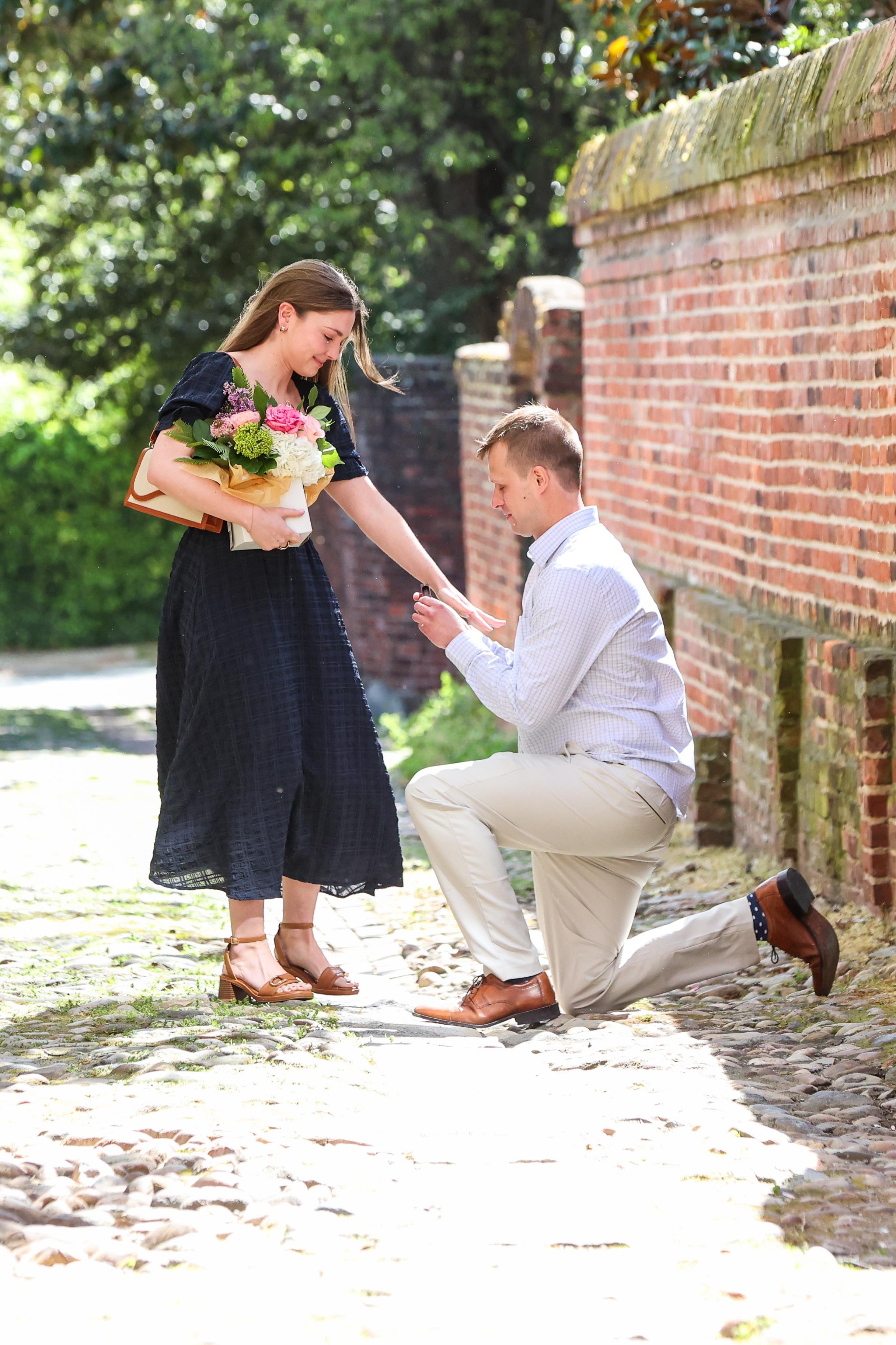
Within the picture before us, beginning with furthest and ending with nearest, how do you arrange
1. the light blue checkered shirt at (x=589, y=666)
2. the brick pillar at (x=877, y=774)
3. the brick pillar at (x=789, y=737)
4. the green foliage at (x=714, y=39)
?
the green foliage at (x=714, y=39), the brick pillar at (x=789, y=737), the brick pillar at (x=877, y=774), the light blue checkered shirt at (x=589, y=666)

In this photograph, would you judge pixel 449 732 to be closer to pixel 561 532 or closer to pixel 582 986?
pixel 582 986

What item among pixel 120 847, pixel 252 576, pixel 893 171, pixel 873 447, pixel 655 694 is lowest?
pixel 120 847

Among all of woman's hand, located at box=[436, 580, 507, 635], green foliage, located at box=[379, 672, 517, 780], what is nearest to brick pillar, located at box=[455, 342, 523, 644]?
green foliage, located at box=[379, 672, 517, 780]

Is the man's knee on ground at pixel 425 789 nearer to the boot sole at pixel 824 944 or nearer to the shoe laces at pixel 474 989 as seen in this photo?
the shoe laces at pixel 474 989

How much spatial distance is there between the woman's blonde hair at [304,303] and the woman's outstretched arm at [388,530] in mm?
288

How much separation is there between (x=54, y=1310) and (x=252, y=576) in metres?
2.28

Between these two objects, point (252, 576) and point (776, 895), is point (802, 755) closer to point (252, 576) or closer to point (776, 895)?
point (776, 895)

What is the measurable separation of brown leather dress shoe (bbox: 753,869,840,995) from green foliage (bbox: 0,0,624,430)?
442 inches

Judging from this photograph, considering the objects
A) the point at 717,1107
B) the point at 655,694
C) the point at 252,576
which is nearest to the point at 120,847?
the point at 252,576

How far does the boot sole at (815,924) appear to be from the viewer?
4035mm

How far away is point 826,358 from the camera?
5.06m

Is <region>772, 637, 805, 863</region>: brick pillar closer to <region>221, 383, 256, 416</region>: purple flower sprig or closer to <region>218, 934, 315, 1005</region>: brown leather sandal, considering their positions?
<region>218, 934, 315, 1005</region>: brown leather sandal

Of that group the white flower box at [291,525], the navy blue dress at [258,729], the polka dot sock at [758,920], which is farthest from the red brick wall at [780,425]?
the white flower box at [291,525]

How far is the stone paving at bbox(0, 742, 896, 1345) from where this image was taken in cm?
233
